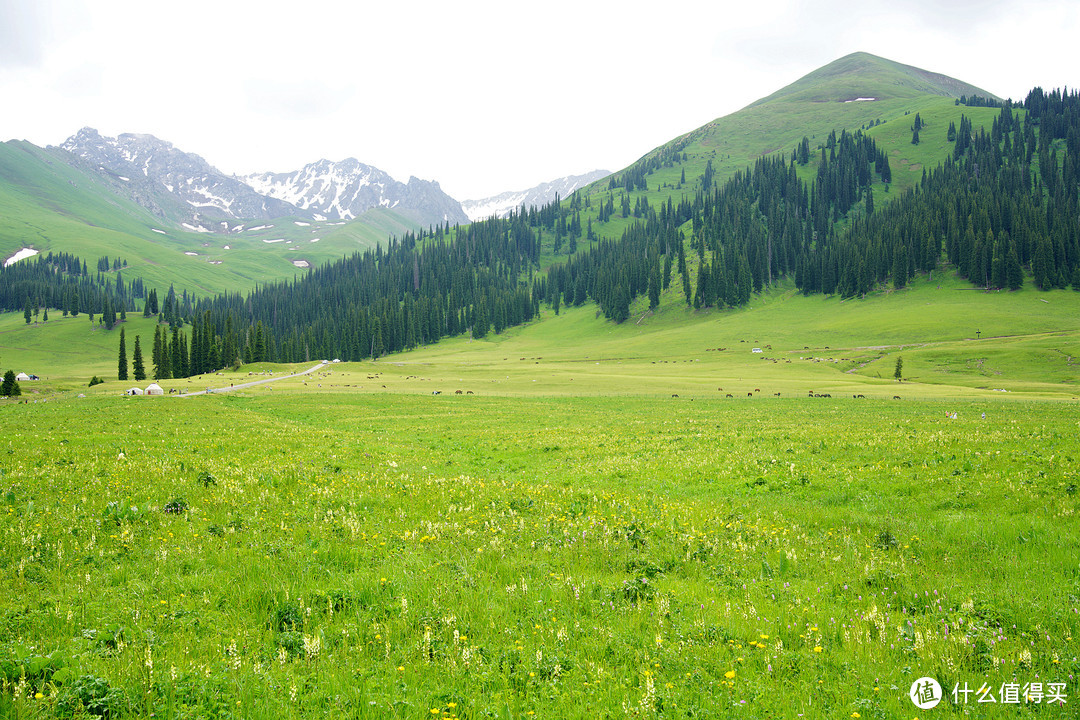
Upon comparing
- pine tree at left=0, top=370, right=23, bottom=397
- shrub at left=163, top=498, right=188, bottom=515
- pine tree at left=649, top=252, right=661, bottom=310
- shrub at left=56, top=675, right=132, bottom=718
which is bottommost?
shrub at left=56, top=675, right=132, bottom=718

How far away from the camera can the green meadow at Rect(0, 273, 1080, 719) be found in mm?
5449

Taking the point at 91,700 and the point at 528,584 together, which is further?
the point at 528,584

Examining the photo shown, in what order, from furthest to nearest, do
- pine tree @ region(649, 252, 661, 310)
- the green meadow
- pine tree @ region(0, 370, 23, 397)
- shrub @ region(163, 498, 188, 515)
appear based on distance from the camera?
pine tree @ region(649, 252, 661, 310) < pine tree @ region(0, 370, 23, 397) < shrub @ region(163, 498, 188, 515) < the green meadow

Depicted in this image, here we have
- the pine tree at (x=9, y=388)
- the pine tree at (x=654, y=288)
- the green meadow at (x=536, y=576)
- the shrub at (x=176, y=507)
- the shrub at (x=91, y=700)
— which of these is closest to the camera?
the shrub at (x=91, y=700)

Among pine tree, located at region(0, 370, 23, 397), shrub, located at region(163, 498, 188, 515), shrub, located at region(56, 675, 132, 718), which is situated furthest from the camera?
pine tree, located at region(0, 370, 23, 397)

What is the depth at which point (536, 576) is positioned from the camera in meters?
8.47

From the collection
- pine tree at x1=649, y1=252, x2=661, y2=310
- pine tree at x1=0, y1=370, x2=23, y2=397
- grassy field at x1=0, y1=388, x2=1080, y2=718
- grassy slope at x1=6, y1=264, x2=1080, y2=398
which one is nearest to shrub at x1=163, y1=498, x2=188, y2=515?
grassy field at x1=0, y1=388, x2=1080, y2=718

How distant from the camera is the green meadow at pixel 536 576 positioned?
5449mm

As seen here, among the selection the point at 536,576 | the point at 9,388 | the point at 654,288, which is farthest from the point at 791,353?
the point at 9,388

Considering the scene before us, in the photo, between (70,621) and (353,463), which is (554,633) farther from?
(353,463)

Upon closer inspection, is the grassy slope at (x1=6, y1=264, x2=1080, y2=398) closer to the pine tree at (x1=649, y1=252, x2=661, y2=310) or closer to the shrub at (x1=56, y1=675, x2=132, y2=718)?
the pine tree at (x1=649, y1=252, x2=661, y2=310)

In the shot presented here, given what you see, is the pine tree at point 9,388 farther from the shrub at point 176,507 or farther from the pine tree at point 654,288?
the pine tree at point 654,288

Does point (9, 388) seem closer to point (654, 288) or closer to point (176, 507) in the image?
point (176, 507)

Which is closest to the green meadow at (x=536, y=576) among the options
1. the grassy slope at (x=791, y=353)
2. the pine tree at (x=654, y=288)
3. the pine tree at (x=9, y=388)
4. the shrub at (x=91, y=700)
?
the shrub at (x=91, y=700)
